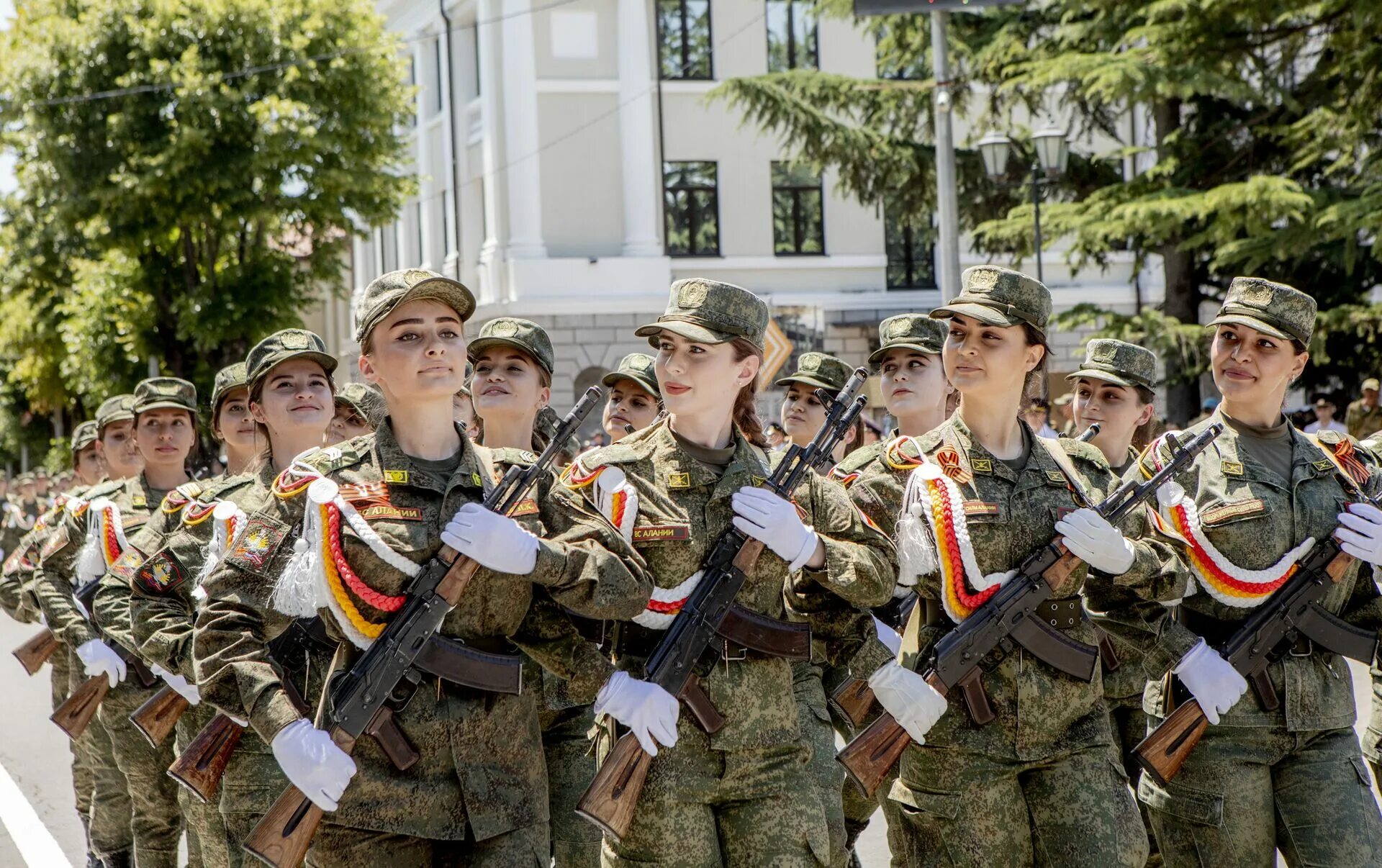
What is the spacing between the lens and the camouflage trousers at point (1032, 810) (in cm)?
473

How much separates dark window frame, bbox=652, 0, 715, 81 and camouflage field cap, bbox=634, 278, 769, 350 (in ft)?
94.9

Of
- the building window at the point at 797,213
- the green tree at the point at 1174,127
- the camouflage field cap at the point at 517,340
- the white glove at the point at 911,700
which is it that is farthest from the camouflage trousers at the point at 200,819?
the building window at the point at 797,213

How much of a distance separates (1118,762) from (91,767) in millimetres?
5502

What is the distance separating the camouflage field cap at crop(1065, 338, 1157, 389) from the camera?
7617 millimetres

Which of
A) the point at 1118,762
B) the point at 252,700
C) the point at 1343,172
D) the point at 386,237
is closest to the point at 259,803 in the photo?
the point at 252,700

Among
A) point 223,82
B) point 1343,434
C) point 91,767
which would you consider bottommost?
point 91,767

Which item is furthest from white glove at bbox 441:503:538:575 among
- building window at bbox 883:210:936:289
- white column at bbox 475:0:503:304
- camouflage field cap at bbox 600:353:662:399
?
building window at bbox 883:210:936:289

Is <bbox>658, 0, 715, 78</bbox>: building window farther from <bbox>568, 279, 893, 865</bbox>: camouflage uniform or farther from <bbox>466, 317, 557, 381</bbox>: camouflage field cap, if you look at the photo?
<bbox>568, 279, 893, 865</bbox>: camouflage uniform

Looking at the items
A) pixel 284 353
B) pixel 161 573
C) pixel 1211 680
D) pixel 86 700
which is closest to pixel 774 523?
pixel 1211 680

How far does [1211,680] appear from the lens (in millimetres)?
5301

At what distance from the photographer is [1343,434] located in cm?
602

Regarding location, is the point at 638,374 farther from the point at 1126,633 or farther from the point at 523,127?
the point at 523,127

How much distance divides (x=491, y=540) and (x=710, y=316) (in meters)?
1.10

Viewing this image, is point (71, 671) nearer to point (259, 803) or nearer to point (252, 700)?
point (259, 803)
